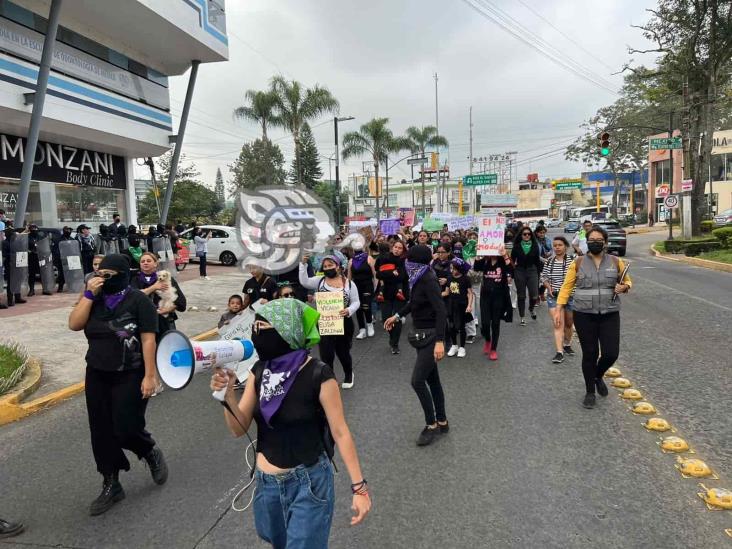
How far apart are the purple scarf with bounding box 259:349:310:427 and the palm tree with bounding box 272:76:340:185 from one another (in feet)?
95.4

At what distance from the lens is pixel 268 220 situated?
13.0m

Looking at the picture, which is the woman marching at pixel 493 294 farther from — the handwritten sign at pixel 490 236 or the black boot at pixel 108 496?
the black boot at pixel 108 496

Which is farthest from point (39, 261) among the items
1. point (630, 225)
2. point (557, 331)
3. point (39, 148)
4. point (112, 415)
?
point (630, 225)

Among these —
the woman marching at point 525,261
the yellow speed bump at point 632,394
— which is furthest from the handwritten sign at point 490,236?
the yellow speed bump at point 632,394

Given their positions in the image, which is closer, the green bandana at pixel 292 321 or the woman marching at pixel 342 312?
the green bandana at pixel 292 321

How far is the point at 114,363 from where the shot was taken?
3.46 metres

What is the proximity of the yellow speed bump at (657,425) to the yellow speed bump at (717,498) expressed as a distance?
1056 millimetres

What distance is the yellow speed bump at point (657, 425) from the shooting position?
15.0ft

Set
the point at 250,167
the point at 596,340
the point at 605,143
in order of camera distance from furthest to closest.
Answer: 1. the point at 250,167
2. the point at 605,143
3. the point at 596,340

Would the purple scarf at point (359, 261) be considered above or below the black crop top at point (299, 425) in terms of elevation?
above

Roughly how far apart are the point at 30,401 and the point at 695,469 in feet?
20.5

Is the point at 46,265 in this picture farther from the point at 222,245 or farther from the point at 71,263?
the point at 222,245

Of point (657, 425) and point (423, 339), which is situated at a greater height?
point (423, 339)

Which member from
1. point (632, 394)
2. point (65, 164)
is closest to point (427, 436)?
point (632, 394)
